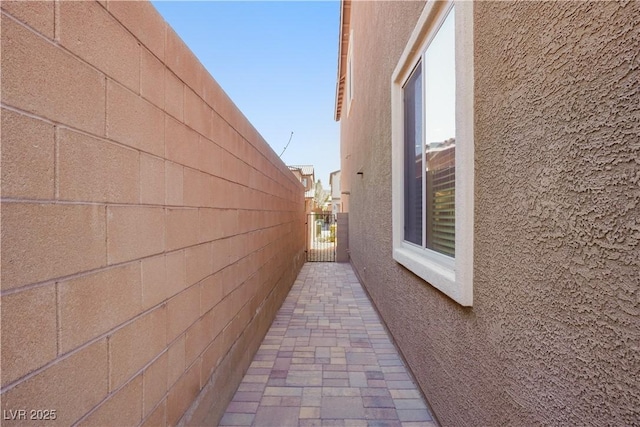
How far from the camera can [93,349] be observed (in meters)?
1.02

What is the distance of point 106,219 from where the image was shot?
3.58 ft

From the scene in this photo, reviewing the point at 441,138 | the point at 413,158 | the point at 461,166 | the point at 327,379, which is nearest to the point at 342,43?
the point at 413,158

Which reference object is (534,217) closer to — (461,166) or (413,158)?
(461,166)

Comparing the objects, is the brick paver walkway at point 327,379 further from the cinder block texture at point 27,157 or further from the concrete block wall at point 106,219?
the cinder block texture at point 27,157

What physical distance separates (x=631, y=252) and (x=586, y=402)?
1.62 feet

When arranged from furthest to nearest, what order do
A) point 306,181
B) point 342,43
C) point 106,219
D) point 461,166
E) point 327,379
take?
point 306,181, point 342,43, point 327,379, point 461,166, point 106,219

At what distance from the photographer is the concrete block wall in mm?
795

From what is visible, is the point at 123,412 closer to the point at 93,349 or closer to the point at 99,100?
the point at 93,349

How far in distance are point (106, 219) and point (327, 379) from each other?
2514 millimetres

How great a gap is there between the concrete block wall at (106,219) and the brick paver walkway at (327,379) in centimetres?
53

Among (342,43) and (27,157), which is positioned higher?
(342,43)

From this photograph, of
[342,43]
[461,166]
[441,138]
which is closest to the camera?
[461,166]

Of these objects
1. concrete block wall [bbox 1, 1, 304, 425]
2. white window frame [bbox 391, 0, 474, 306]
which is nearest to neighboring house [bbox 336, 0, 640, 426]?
white window frame [bbox 391, 0, 474, 306]

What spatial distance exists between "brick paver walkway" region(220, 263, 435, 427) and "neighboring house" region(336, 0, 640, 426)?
1.40 feet
